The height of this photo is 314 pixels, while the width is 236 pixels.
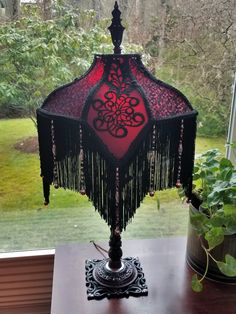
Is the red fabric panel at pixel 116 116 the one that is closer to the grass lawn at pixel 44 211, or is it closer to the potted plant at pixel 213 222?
the potted plant at pixel 213 222

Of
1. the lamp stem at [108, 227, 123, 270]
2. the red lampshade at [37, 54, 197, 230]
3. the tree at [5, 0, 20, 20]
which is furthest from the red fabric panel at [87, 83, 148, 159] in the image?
the tree at [5, 0, 20, 20]

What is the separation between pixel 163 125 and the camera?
71 centimetres

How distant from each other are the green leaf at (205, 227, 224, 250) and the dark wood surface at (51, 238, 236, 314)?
17 centimetres

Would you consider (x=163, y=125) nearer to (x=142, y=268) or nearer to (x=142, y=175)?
(x=142, y=175)

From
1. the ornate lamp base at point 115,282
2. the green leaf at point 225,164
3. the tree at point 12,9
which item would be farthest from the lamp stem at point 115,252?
the tree at point 12,9

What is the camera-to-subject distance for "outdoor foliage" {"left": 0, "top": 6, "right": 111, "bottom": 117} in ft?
3.51

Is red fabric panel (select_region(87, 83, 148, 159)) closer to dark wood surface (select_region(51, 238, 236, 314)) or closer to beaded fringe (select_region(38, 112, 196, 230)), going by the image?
beaded fringe (select_region(38, 112, 196, 230))

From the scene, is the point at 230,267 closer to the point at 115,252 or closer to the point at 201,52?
the point at 115,252

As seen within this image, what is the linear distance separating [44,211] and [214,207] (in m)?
0.63

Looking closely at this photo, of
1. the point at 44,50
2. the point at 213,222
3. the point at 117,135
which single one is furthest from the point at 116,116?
the point at 44,50

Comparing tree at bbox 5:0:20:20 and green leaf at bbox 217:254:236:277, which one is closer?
green leaf at bbox 217:254:236:277

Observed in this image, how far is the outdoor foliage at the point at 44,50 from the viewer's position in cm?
107

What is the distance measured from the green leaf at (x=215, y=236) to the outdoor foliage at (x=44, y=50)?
62 cm

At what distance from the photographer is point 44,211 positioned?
1272 mm
